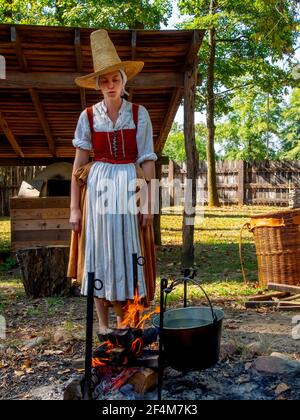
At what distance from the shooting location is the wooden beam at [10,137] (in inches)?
355

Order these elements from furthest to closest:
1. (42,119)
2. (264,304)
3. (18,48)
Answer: (42,119)
(18,48)
(264,304)

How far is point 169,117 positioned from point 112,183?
5.59 meters

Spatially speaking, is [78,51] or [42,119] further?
[42,119]

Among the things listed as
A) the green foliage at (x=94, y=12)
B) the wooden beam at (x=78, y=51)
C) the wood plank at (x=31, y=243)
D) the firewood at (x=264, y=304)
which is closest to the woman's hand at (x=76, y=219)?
the firewood at (x=264, y=304)

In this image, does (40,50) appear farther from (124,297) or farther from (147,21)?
(147,21)

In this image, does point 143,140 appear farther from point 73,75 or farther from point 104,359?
point 73,75

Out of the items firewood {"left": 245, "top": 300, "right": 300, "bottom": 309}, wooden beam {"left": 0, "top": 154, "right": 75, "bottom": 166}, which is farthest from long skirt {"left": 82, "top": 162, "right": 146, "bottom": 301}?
wooden beam {"left": 0, "top": 154, "right": 75, "bottom": 166}

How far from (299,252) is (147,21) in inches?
436

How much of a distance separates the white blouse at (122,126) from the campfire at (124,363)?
123cm

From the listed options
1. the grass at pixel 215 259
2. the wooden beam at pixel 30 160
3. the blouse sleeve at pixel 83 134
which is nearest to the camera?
the blouse sleeve at pixel 83 134

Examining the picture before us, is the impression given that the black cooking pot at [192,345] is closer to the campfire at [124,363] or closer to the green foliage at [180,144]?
the campfire at [124,363]

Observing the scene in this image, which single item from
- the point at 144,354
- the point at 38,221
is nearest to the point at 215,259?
the point at 38,221

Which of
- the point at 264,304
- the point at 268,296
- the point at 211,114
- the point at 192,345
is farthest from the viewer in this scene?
the point at 211,114

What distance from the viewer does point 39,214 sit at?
8961mm
